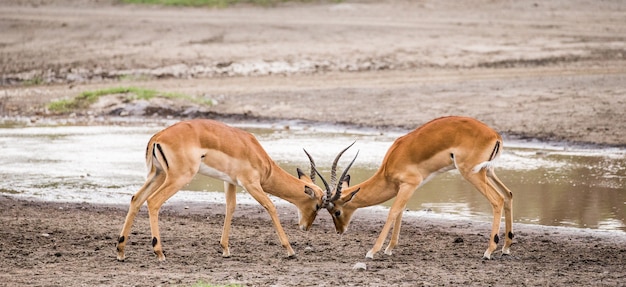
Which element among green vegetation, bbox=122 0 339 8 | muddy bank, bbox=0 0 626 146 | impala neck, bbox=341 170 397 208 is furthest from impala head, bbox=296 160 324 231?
green vegetation, bbox=122 0 339 8

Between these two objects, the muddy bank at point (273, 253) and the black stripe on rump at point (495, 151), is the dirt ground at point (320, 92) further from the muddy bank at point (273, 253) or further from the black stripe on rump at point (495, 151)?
the black stripe on rump at point (495, 151)

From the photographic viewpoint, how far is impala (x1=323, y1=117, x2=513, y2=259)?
880 cm

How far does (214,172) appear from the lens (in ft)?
28.8

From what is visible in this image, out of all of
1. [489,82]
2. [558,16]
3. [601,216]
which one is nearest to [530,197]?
[601,216]

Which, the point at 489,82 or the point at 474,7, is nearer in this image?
the point at 489,82

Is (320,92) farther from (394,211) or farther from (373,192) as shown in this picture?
(394,211)

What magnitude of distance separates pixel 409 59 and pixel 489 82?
12.6 feet

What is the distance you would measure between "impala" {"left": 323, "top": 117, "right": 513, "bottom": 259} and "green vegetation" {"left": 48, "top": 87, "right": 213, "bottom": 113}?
10.7m

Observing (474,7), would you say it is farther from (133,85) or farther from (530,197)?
(530,197)

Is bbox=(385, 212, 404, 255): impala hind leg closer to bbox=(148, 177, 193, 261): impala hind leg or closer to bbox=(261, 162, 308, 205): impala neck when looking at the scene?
bbox=(261, 162, 308, 205): impala neck

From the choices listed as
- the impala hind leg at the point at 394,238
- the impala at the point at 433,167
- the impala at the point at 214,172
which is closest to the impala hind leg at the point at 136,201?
the impala at the point at 214,172

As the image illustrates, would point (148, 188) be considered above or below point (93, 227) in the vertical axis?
above

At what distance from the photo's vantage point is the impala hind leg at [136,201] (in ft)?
27.8

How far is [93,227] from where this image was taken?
998cm
